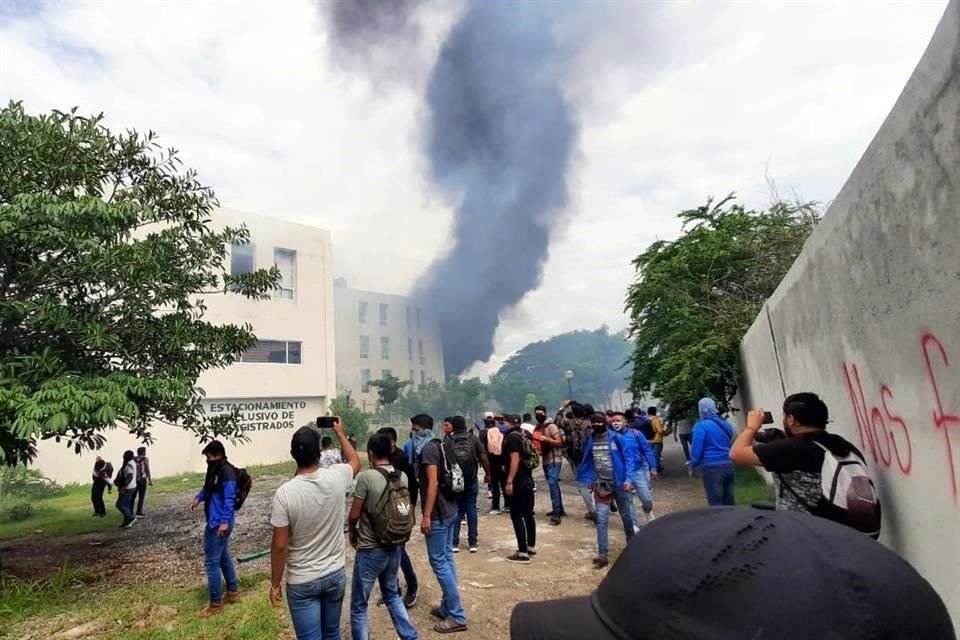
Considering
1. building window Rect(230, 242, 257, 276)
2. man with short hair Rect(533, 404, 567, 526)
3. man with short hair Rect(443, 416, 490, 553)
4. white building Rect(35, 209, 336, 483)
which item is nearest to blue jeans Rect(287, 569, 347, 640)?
man with short hair Rect(443, 416, 490, 553)

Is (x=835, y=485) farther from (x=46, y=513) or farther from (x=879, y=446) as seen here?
(x=46, y=513)

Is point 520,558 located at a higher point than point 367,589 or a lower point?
lower

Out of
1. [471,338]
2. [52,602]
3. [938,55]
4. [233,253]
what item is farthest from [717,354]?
[471,338]

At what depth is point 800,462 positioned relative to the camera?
246 cm

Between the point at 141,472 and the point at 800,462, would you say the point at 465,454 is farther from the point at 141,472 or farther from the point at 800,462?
the point at 141,472

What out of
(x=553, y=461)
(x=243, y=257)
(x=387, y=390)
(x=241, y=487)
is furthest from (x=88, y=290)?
(x=387, y=390)

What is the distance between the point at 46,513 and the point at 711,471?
14.3m

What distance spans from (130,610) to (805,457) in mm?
5776

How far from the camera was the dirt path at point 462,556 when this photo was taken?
4.39m

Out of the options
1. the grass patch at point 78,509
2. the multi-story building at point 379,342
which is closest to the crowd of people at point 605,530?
the grass patch at point 78,509

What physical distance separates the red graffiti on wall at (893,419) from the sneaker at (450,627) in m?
3.02

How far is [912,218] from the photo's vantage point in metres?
2.16

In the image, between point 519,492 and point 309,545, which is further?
point 519,492

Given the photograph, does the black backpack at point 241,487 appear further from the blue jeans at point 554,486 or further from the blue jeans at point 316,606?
the blue jeans at point 554,486
